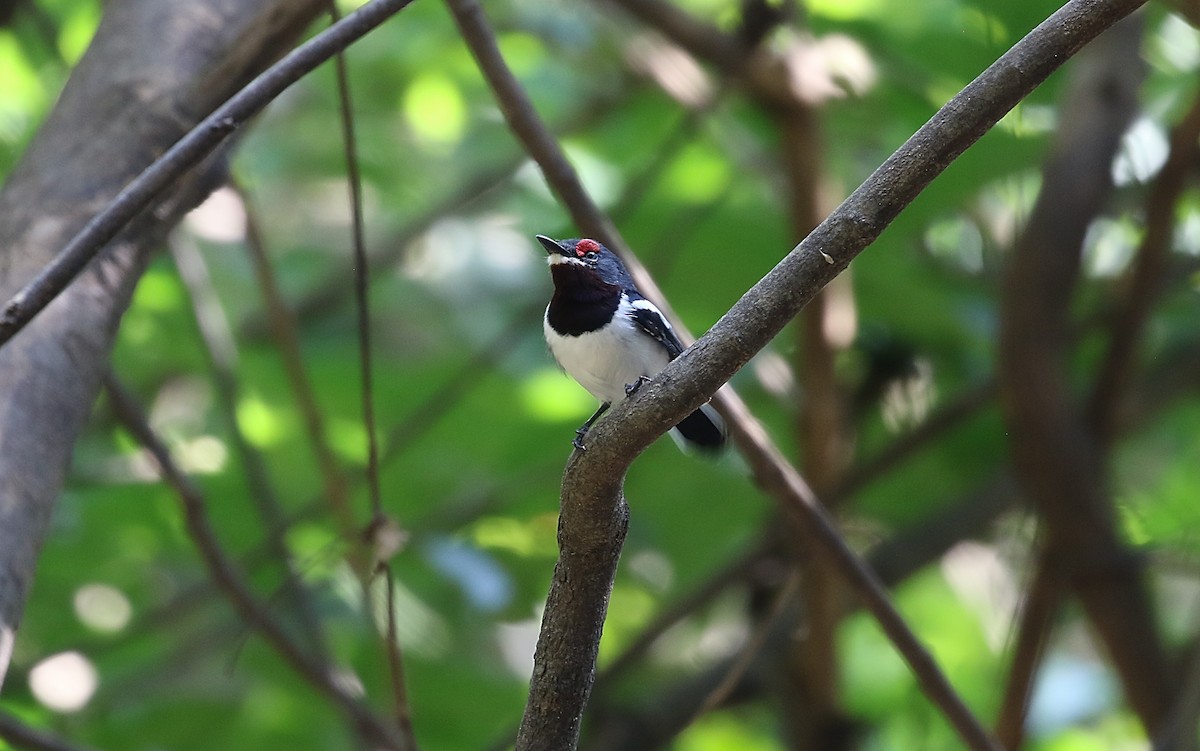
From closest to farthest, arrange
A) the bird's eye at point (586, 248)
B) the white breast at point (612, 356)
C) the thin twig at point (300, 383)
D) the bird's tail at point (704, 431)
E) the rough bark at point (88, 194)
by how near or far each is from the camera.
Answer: the rough bark at point (88, 194) < the white breast at point (612, 356) < the bird's tail at point (704, 431) < the bird's eye at point (586, 248) < the thin twig at point (300, 383)

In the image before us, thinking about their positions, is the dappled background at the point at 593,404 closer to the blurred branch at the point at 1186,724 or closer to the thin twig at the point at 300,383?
the thin twig at the point at 300,383

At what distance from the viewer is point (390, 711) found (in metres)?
5.21

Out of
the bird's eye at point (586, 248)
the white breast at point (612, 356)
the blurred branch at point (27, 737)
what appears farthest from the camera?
the bird's eye at point (586, 248)

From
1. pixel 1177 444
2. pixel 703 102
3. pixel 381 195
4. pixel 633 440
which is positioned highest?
pixel 381 195

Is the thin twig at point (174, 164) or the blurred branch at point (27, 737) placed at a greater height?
the thin twig at point (174, 164)

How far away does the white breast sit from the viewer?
363 cm

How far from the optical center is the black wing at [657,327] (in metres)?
3.75

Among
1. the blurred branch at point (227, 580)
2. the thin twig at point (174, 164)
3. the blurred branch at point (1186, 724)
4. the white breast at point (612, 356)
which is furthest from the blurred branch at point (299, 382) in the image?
the blurred branch at point (1186, 724)

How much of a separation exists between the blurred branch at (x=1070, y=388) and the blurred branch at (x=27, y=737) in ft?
10.8

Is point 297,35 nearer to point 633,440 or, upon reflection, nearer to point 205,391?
point 633,440

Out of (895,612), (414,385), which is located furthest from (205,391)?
(895,612)

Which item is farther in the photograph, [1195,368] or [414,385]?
[1195,368]

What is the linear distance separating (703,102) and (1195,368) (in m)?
2.37

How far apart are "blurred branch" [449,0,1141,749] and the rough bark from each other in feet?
3.36
